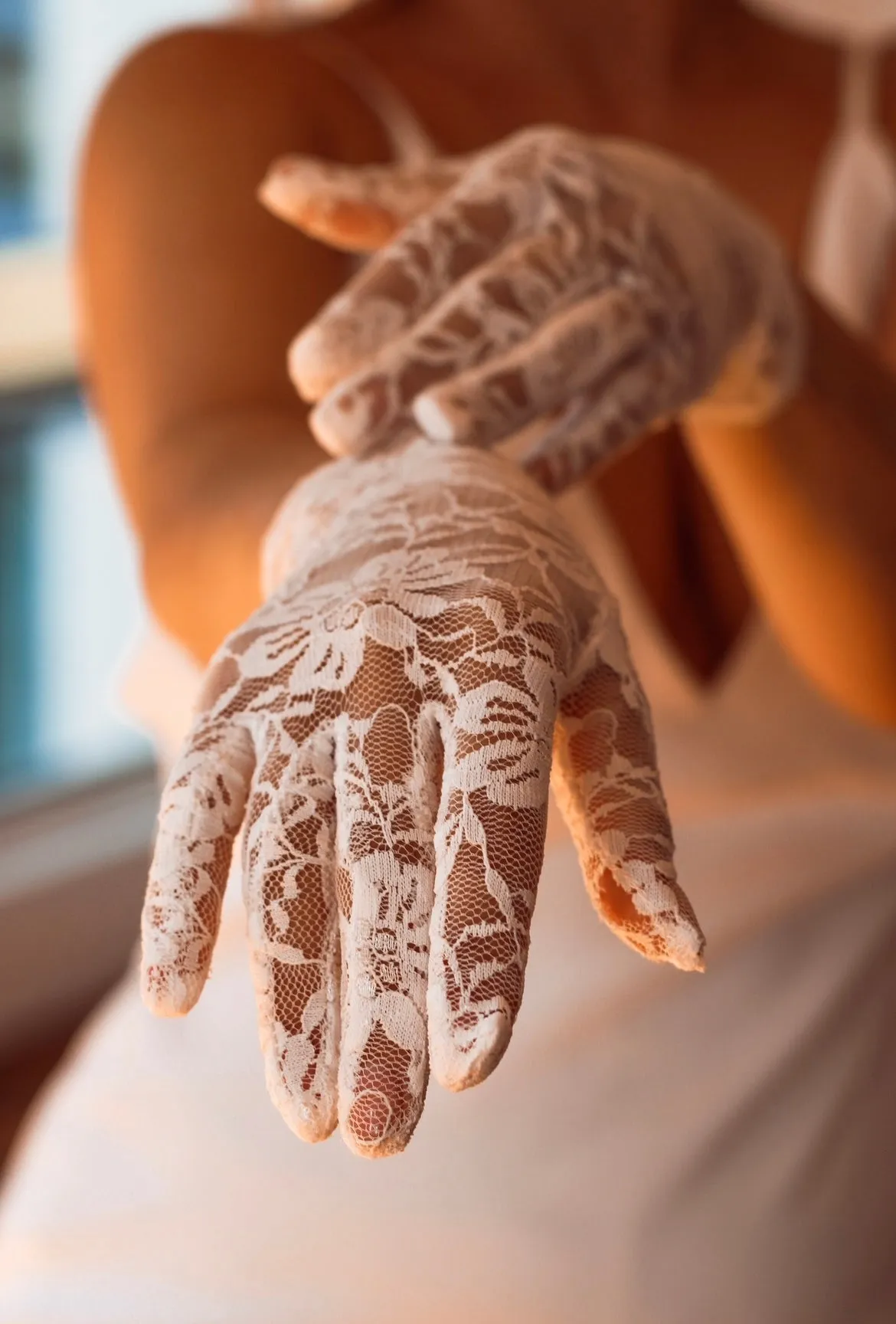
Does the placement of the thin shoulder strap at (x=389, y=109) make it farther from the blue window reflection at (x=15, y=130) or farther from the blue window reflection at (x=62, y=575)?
the blue window reflection at (x=62, y=575)

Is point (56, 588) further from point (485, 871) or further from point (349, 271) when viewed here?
point (485, 871)

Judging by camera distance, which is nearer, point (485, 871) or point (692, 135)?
point (485, 871)

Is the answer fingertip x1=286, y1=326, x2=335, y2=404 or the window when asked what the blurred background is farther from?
fingertip x1=286, y1=326, x2=335, y2=404

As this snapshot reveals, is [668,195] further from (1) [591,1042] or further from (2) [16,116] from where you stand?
(2) [16,116]

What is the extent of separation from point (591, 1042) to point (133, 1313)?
24 cm

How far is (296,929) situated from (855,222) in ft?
2.37

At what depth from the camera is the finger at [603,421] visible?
48cm

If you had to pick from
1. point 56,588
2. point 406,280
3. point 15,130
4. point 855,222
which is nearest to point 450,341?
point 406,280

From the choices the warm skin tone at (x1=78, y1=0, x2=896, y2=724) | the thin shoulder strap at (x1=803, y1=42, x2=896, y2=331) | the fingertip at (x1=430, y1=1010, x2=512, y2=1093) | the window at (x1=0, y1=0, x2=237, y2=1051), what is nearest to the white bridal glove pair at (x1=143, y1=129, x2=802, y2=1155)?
the fingertip at (x1=430, y1=1010, x2=512, y2=1093)

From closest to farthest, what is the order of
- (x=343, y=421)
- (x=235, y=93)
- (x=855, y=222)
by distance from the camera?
(x=343, y=421) < (x=235, y=93) < (x=855, y=222)

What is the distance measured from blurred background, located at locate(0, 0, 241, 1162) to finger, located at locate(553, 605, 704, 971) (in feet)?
4.31

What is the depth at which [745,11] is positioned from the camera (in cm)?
95

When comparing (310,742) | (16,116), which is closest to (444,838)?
(310,742)

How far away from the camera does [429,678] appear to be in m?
0.36
